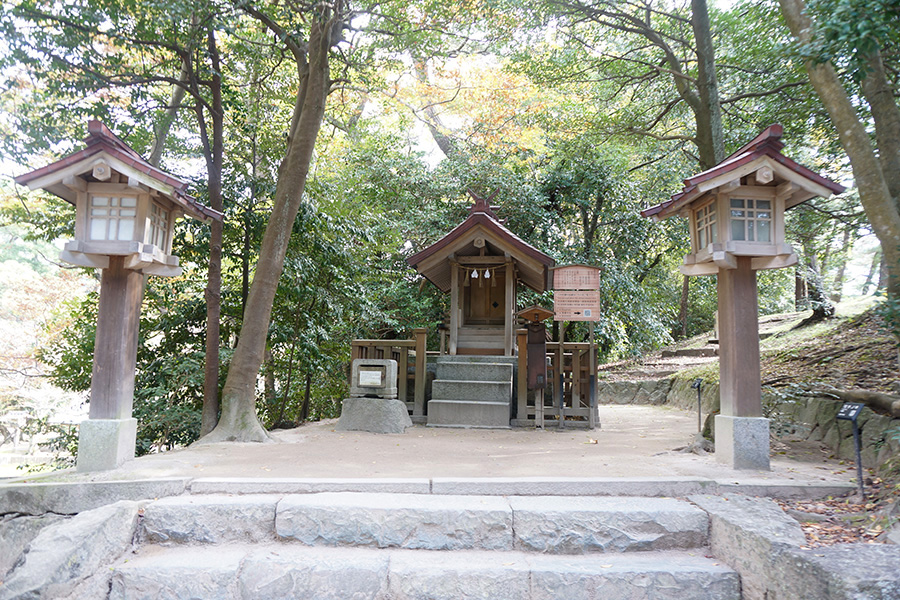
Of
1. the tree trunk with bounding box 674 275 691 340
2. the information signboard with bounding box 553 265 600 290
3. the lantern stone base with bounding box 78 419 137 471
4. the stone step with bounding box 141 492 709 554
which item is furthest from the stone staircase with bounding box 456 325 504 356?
the tree trunk with bounding box 674 275 691 340

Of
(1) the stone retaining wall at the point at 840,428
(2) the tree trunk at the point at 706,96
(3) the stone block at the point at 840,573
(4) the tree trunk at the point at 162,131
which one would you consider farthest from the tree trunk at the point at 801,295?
(4) the tree trunk at the point at 162,131

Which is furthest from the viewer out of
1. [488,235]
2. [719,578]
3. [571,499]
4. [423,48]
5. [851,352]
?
[488,235]

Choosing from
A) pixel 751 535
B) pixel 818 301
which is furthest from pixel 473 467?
pixel 818 301

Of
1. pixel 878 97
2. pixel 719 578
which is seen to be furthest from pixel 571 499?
pixel 878 97

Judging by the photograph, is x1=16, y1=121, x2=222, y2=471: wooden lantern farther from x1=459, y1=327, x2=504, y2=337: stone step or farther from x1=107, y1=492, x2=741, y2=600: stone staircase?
x1=459, y1=327, x2=504, y2=337: stone step

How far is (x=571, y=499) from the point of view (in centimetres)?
474

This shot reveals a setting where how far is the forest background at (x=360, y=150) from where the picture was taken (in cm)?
764

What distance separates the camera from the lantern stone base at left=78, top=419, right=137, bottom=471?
219 inches

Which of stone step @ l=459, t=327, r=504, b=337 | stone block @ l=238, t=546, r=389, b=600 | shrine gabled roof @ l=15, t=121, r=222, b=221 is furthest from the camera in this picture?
stone step @ l=459, t=327, r=504, b=337

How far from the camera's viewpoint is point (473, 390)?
10.1 m

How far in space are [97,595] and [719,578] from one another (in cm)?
476

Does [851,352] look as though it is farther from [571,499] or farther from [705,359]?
[705,359]

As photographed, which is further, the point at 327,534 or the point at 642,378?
the point at 642,378

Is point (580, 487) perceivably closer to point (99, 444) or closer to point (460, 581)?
point (460, 581)
